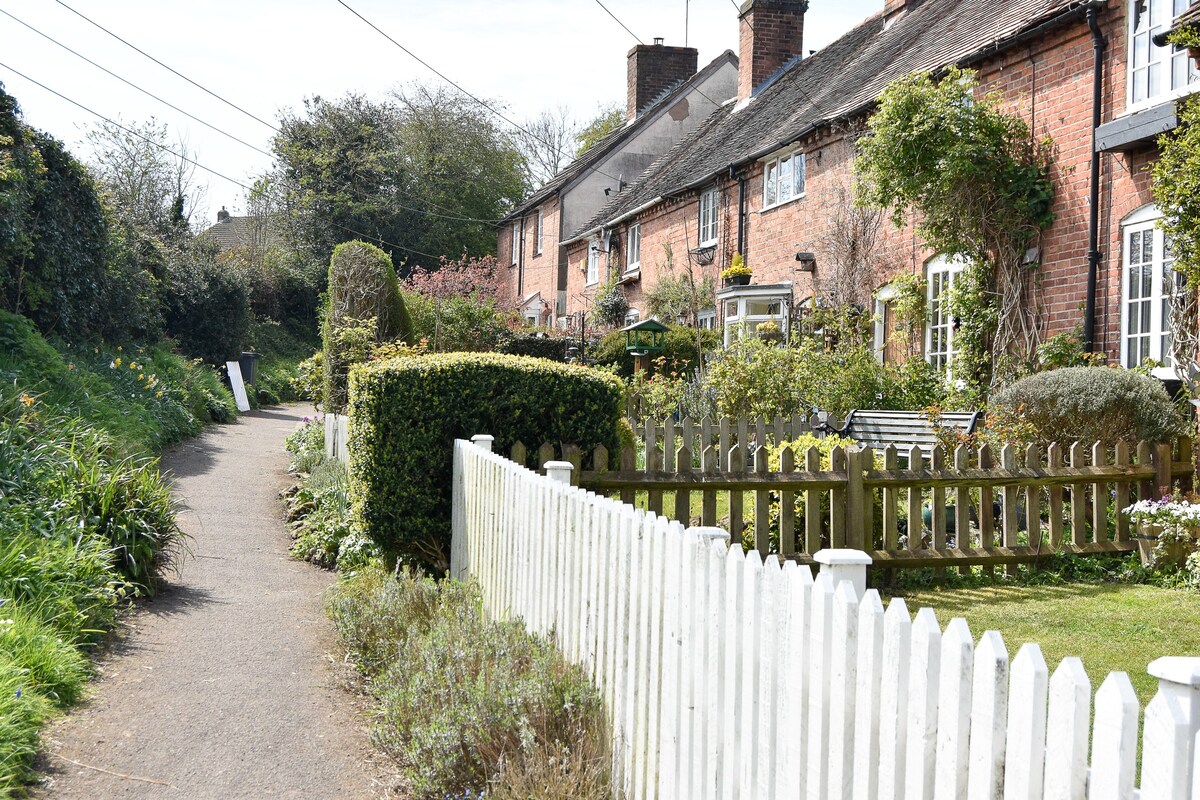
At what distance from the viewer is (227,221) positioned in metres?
61.9

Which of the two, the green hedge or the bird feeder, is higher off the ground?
the bird feeder

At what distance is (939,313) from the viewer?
604 inches

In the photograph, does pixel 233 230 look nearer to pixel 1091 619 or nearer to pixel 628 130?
pixel 628 130

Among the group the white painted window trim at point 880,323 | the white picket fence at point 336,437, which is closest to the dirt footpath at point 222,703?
the white picket fence at point 336,437

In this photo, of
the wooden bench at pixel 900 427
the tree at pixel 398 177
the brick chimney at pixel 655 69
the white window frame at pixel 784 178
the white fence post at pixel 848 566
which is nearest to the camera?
the white fence post at pixel 848 566

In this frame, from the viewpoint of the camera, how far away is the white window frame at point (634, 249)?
28.6 metres

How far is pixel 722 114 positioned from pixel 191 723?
26.7 meters

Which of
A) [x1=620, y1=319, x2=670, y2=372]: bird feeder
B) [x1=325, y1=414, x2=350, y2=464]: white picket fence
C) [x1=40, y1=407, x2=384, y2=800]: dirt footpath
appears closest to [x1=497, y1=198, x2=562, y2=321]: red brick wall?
[x1=620, y1=319, x2=670, y2=372]: bird feeder

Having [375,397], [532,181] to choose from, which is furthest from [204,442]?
[532,181]

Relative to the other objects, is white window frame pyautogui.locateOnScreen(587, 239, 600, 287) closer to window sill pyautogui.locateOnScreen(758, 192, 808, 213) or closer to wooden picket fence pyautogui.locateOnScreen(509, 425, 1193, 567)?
window sill pyautogui.locateOnScreen(758, 192, 808, 213)

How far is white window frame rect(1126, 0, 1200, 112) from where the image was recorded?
1120cm

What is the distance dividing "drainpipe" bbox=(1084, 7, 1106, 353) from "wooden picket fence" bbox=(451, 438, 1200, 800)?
9.38 metres

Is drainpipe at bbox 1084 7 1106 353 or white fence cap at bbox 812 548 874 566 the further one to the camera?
drainpipe at bbox 1084 7 1106 353

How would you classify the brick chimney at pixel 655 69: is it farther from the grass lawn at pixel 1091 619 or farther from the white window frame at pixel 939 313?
the grass lawn at pixel 1091 619
